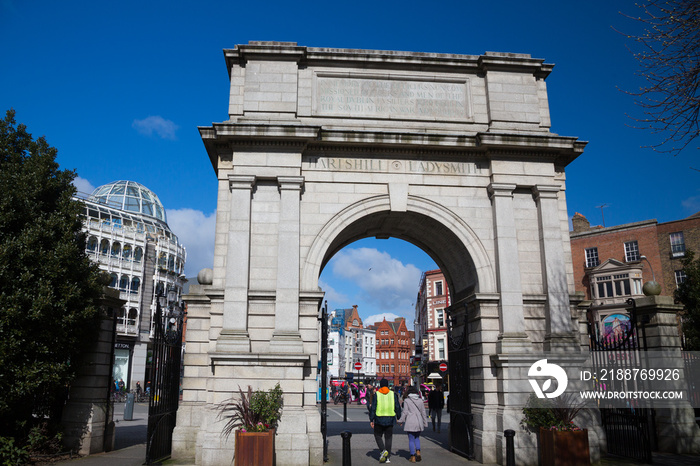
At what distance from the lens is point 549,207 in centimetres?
1395

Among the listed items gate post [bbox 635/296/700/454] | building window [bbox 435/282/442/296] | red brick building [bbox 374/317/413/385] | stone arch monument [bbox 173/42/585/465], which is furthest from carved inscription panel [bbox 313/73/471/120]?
red brick building [bbox 374/317/413/385]

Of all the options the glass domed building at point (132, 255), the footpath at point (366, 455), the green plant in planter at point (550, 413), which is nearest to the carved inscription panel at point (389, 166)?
the green plant in planter at point (550, 413)

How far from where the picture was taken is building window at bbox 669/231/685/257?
39562mm

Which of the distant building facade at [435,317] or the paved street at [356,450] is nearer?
the paved street at [356,450]

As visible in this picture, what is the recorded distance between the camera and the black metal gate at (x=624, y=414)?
12.4m

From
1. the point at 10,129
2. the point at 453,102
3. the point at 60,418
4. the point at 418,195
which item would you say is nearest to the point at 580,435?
the point at 418,195

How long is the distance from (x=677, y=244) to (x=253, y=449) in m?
40.5

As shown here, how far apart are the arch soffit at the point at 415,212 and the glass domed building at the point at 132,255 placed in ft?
108

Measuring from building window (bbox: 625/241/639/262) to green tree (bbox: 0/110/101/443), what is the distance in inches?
1637

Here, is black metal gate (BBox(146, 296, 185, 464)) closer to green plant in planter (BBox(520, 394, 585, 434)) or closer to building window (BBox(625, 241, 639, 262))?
green plant in planter (BBox(520, 394, 585, 434))

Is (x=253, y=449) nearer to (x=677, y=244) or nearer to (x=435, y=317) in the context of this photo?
(x=677, y=244)

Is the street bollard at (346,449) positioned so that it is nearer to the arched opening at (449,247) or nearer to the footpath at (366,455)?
the footpath at (366,455)

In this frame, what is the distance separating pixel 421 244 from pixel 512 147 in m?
4.29

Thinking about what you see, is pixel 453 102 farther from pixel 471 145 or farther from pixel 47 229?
pixel 47 229
